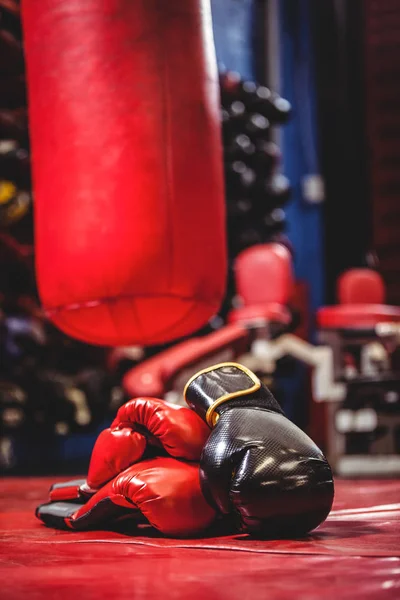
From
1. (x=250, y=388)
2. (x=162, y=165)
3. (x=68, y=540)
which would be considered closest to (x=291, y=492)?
(x=250, y=388)

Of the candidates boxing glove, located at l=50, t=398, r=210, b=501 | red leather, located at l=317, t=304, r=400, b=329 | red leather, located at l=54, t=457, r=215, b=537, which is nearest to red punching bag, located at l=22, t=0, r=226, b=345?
boxing glove, located at l=50, t=398, r=210, b=501

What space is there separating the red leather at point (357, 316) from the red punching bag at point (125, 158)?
6.89 ft

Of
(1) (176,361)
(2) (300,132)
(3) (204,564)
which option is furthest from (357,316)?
(3) (204,564)

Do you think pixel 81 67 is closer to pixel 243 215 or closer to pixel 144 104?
pixel 144 104

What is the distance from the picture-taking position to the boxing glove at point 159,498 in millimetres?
1774

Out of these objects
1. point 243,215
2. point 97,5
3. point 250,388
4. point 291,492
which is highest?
point 97,5

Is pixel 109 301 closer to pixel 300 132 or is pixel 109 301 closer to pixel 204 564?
pixel 204 564

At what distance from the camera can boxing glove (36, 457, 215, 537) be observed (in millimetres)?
1774

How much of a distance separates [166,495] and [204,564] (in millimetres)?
303

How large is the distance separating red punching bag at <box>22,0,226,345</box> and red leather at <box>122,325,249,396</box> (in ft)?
5.61

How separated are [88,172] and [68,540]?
949 mm

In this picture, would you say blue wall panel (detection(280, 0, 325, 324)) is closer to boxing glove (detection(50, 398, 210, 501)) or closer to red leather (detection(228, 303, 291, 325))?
red leather (detection(228, 303, 291, 325))

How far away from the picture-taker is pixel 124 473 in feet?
6.08

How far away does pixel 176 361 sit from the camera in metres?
4.07
